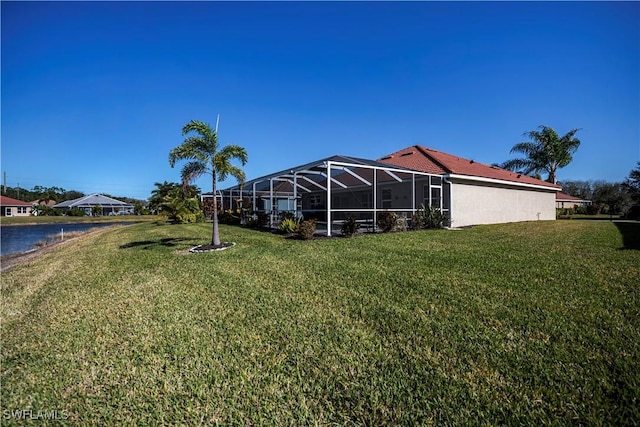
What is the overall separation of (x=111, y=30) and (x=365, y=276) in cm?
1311

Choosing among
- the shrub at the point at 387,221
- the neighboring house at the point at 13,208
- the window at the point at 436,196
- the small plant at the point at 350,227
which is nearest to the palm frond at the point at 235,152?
the small plant at the point at 350,227

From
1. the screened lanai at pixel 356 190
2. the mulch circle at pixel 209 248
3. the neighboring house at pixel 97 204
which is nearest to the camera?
the mulch circle at pixel 209 248

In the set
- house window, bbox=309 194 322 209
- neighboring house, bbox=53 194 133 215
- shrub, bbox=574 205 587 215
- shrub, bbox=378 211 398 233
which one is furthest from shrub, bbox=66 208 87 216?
shrub, bbox=574 205 587 215

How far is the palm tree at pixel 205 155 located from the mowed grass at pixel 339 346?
4622mm

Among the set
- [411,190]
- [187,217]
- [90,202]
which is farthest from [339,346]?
[90,202]

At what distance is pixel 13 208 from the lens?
56719 millimetres

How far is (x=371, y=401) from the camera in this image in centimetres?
261

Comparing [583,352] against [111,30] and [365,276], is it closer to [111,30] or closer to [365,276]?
[365,276]

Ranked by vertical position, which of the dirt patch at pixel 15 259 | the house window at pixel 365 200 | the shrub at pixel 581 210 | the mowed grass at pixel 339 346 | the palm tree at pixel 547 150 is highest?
the palm tree at pixel 547 150

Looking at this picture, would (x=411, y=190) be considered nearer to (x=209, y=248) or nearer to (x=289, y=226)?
(x=289, y=226)

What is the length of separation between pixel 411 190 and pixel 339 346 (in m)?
13.8

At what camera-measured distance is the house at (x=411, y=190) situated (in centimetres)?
1442

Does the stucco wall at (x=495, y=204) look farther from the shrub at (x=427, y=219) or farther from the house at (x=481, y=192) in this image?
the shrub at (x=427, y=219)

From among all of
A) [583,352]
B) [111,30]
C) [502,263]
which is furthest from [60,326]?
[111,30]
